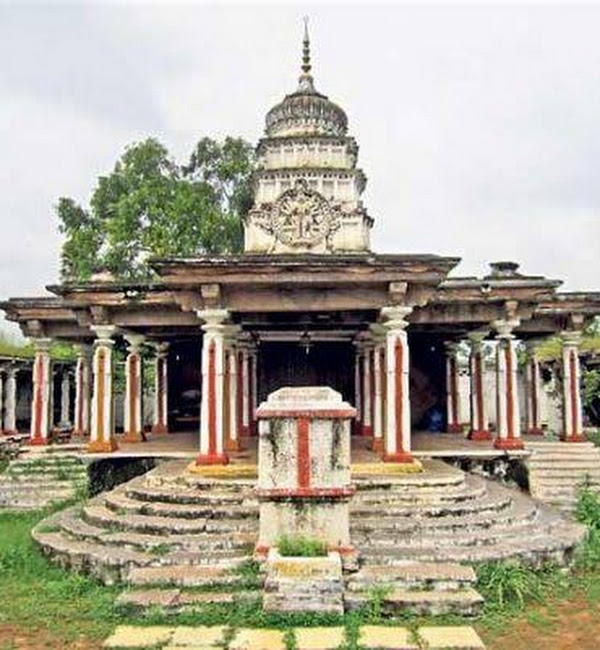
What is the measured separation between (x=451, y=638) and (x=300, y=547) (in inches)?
67.9

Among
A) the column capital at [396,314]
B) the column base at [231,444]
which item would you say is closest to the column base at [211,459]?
the column base at [231,444]

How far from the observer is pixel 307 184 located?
23203 millimetres

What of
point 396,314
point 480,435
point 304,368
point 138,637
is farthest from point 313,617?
point 304,368

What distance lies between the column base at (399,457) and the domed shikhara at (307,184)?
10.7 meters

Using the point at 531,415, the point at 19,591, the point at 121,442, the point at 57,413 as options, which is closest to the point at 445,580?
the point at 19,591

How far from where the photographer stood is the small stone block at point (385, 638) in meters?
6.23

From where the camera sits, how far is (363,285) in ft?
40.8

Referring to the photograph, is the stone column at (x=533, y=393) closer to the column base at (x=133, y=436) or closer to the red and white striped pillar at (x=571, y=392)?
the red and white striped pillar at (x=571, y=392)

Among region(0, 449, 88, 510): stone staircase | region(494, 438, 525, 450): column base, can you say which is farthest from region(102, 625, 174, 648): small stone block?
region(494, 438, 525, 450): column base

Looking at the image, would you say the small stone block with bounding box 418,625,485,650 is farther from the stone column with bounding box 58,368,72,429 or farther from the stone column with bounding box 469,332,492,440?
the stone column with bounding box 58,368,72,429

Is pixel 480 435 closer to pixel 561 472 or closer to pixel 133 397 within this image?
pixel 561 472

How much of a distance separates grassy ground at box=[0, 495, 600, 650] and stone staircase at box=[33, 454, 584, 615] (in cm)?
19

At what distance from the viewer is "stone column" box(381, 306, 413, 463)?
12.4 meters

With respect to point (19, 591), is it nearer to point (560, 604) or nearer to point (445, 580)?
point (445, 580)
